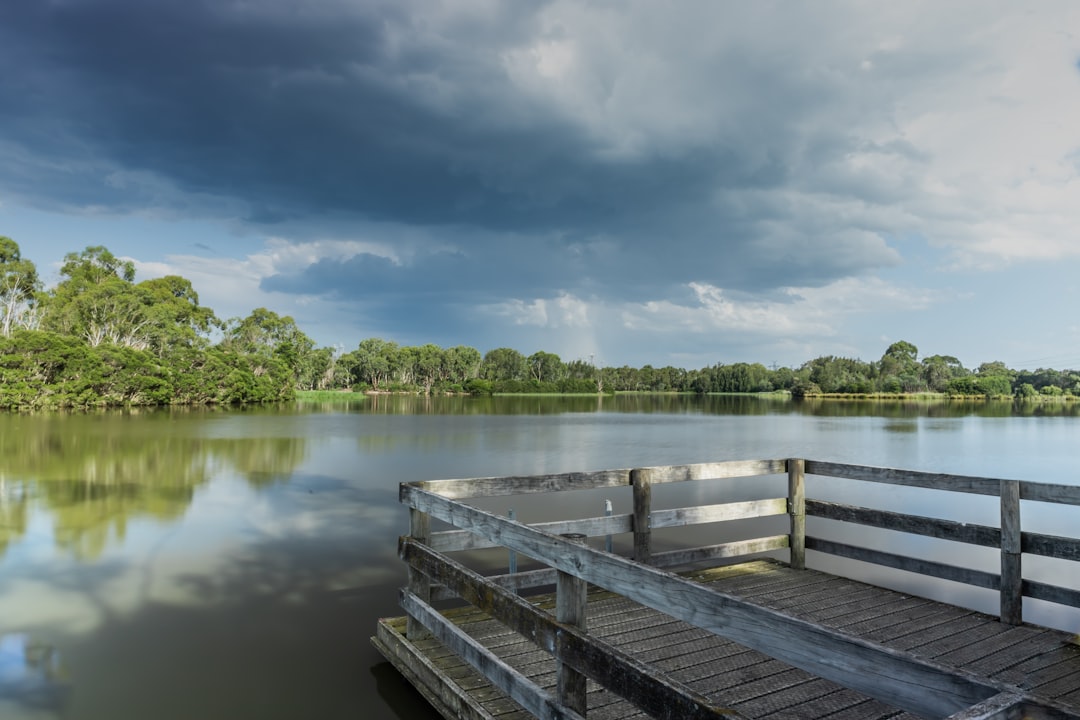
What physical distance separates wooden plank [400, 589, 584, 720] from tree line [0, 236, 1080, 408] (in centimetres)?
5295

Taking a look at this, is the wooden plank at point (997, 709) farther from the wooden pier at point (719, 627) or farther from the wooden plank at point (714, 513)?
the wooden plank at point (714, 513)

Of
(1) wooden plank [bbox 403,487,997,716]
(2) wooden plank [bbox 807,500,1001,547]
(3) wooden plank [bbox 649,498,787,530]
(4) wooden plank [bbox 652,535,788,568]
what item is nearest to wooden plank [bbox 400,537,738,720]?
(1) wooden plank [bbox 403,487,997,716]

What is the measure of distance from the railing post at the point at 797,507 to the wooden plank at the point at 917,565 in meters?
0.12

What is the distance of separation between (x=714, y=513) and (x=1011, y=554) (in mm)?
2498

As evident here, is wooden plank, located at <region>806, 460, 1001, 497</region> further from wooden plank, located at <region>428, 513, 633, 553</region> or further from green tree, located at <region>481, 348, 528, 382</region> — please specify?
green tree, located at <region>481, 348, 528, 382</region>

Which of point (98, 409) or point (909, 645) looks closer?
point (909, 645)

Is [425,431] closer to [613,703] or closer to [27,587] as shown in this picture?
[27,587]

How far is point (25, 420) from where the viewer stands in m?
36.4

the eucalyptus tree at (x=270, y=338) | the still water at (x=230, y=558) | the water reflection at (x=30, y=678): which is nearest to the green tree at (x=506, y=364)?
the eucalyptus tree at (x=270, y=338)

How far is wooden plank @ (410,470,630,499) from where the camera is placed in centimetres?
561

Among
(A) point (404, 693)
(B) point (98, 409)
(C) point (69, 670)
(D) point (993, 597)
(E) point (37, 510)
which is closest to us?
(A) point (404, 693)

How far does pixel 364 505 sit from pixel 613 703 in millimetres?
11717

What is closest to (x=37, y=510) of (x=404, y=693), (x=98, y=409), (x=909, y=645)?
(x=404, y=693)

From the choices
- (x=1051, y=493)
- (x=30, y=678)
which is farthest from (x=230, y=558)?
(x=1051, y=493)
